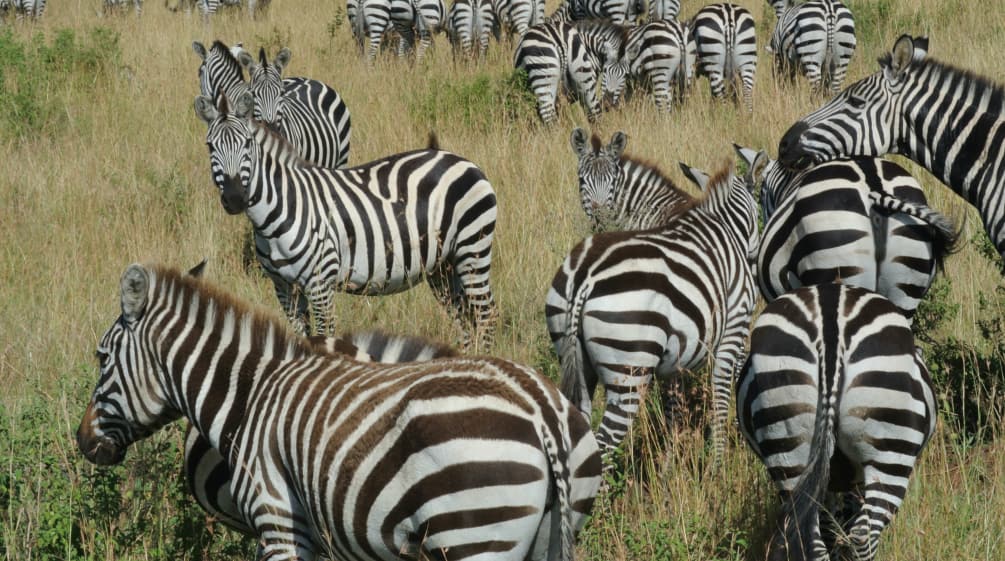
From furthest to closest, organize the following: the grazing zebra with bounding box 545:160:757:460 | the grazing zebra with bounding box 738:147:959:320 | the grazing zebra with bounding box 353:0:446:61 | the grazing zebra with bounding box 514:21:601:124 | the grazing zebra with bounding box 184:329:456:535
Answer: the grazing zebra with bounding box 353:0:446:61 → the grazing zebra with bounding box 514:21:601:124 → the grazing zebra with bounding box 738:147:959:320 → the grazing zebra with bounding box 545:160:757:460 → the grazing zebra with bounding box 184:329:456:535

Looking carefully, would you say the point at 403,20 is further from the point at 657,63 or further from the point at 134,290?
the point at 134,290

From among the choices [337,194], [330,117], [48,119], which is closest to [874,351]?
[337,194]

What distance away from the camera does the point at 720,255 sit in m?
5.71

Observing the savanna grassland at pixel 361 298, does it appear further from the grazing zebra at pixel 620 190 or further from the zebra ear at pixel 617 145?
the zebra ear at pixel 617 145

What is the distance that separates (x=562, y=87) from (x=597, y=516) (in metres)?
9.84

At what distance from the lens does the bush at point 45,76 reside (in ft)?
37.9

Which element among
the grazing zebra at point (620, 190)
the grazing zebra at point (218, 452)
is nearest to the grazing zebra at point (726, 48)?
the grazing zebra at point (620, 190)

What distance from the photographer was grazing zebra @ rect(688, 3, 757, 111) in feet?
44.1

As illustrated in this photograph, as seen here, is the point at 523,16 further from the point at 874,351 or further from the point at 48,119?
the point at 874,351

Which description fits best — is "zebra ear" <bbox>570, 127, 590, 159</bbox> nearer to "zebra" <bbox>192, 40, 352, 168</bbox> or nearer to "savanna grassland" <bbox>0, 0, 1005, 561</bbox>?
"savanna grassland" <bbox>0, 0, 1005, 561</bbox>

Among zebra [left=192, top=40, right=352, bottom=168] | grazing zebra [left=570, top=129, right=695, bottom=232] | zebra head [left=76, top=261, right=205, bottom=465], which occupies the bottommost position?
zebra head [left=76, top=261, right=205, bottom=465]

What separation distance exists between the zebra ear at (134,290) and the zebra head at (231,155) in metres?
2.72

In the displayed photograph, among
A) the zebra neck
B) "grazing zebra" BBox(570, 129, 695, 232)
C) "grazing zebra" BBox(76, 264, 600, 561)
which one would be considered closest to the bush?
"grazing zebra" BBox(570, 129, 695, 232)

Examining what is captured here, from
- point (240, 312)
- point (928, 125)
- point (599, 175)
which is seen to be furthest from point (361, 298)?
point (928, 125)
